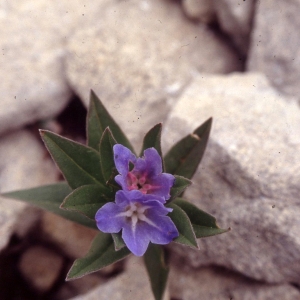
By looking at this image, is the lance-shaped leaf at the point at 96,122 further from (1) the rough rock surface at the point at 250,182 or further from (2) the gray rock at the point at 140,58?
(2) the gray rock at the point at 140,58

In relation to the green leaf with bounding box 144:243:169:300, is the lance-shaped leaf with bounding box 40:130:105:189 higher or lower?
higher

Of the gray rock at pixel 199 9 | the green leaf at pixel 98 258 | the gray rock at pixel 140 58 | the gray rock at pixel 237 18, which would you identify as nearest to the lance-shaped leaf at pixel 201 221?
the green leaf at pixel 98 258

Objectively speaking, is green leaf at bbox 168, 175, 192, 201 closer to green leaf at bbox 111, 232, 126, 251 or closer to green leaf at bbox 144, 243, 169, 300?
green leaf at bbox 111, 232, 126, 251

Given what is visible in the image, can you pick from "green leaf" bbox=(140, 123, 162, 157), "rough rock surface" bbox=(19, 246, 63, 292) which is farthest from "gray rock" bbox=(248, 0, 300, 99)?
"rough rock surface" bbox=(19, 246, 63, 292)

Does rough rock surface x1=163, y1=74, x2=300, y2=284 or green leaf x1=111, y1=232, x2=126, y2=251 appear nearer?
green leaf x1=111, y1=232, x2=126, y2=251

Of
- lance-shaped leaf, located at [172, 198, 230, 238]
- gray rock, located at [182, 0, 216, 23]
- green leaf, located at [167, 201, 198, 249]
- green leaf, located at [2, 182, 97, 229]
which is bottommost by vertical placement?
green leaf, located at [2, 182, 97, 229]

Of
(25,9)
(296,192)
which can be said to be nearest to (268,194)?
(296,192)

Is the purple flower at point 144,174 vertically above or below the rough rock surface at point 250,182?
above

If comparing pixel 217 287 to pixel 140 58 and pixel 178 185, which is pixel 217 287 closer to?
pixel 178 185
